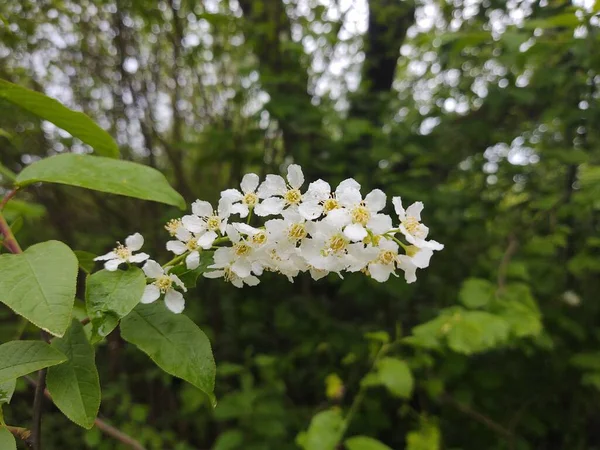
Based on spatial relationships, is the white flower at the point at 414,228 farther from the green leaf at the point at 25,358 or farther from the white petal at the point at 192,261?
the green leaf at the point at 25,358

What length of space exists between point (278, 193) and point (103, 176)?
12.3 inches

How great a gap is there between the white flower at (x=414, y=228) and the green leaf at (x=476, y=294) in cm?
98

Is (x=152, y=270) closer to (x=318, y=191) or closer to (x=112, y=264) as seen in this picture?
(x=112, y=264)

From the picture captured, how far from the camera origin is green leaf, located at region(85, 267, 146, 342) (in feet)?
2.12

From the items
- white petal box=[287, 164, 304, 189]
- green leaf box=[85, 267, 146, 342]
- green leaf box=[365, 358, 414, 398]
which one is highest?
white petal box=[287, 164, 304, 189]

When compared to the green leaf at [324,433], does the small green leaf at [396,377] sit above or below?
above

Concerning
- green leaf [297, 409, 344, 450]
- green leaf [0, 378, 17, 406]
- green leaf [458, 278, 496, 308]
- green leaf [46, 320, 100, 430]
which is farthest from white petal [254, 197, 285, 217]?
green leaf [458, 278, 496, 308]

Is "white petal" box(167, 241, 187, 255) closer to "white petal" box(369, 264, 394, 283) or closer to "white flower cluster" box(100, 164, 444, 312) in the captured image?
"white flower cluster" box(100, 164, 444, 312)

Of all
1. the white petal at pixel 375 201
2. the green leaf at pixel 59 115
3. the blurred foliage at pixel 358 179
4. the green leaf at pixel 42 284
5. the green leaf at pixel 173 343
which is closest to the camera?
the green leaf at pixel 42 284

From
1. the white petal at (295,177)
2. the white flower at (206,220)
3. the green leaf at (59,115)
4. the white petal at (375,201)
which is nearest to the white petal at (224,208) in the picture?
the white flower at (206,220)

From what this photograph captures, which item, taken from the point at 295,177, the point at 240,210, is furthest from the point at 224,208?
the point at 295,177

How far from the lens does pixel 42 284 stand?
2.05ft

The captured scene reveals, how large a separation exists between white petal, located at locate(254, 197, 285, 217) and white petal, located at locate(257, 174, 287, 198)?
0.06ft

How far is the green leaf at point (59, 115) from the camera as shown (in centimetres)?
91
